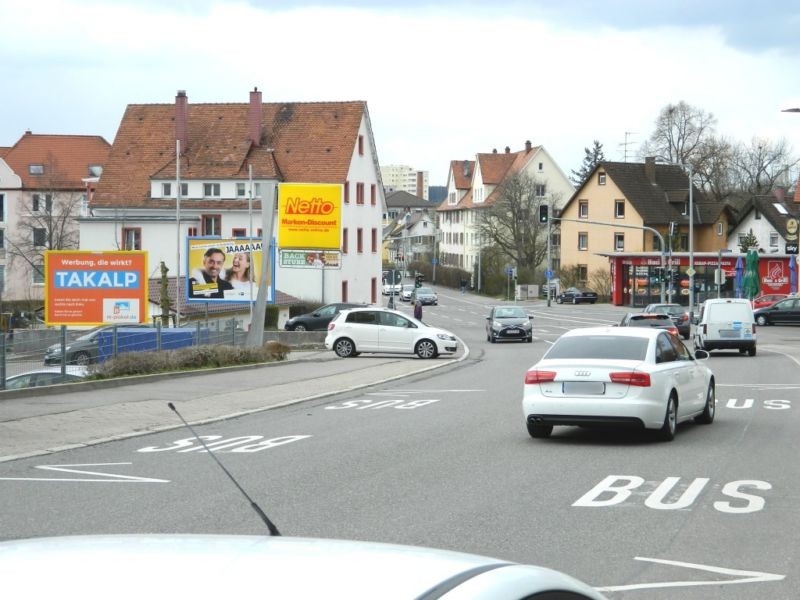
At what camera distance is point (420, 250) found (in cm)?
17950

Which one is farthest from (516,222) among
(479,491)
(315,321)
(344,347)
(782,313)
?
(479,491)

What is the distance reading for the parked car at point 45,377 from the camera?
21953 millimetres

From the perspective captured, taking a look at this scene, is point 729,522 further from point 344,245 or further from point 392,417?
point 344,245

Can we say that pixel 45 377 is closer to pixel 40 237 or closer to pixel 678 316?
pixel 678 316

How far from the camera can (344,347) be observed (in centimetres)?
3919

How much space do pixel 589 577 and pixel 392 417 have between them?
11.3 m

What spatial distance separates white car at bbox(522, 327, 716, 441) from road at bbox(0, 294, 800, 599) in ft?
1.37

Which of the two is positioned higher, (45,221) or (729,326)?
(45,221)

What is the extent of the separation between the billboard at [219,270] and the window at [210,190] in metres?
26.3

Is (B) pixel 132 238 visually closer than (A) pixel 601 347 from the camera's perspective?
No

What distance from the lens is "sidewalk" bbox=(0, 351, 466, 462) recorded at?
16.1 m

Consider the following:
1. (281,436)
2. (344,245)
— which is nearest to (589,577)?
(281,436)

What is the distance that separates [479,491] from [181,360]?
17674 millimetres

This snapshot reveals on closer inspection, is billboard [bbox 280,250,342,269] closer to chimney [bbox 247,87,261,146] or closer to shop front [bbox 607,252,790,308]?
chimney [bbox 247,87,261,146]
